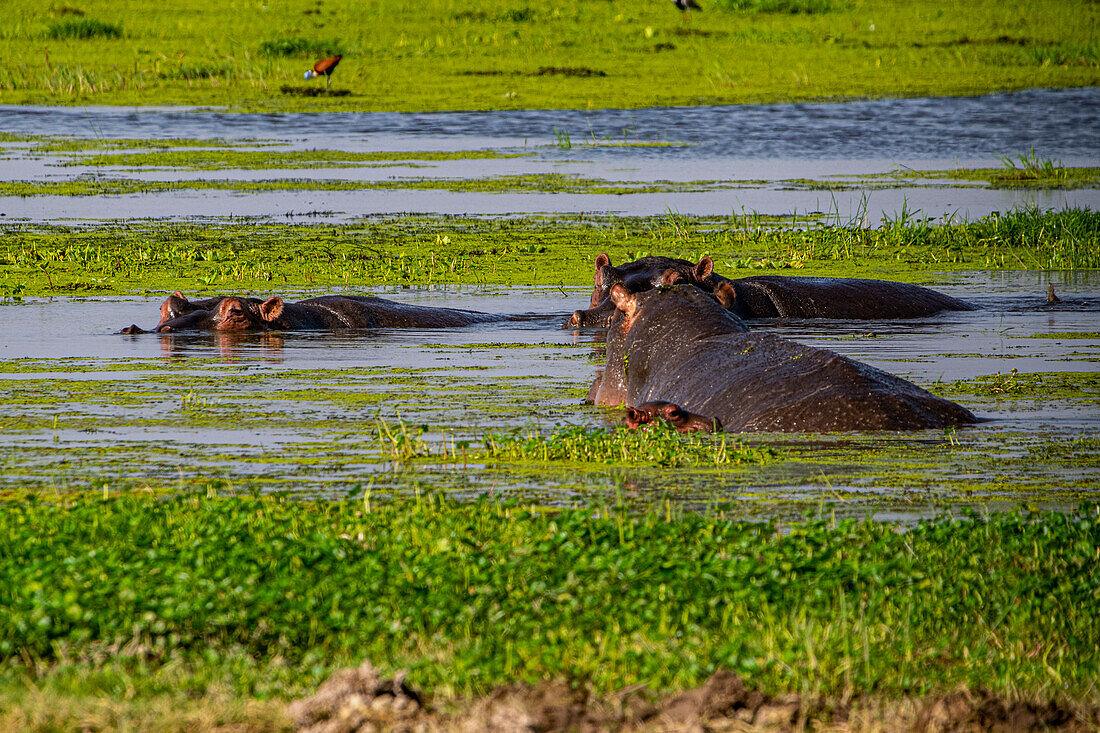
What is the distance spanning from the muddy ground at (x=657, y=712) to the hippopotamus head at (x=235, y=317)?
794 centimetres

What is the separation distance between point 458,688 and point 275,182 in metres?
17.6

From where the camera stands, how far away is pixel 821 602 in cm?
468

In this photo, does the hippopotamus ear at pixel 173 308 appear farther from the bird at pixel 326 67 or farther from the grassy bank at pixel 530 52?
the bird at pixel 326 67

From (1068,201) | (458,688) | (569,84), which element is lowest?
(458,688)

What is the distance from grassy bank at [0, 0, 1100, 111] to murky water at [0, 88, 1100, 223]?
1.81 ft

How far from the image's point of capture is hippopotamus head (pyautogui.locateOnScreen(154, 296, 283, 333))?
1157 cm

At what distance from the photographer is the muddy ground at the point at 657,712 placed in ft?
12.1

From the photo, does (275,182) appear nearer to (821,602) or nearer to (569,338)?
(569,338)

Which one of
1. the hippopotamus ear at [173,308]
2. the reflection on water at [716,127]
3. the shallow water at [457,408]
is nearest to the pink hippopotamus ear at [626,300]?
the shallow water at [457,408]

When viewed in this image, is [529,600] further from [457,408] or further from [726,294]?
[726,294]

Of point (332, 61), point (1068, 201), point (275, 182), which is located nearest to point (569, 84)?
point (332, 61)

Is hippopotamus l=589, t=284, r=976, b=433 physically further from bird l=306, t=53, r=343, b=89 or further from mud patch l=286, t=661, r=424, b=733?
bird l=306, t=53, r=343, b=89

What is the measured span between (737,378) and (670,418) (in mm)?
632

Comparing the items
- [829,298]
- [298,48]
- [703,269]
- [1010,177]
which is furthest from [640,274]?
[298,48]
